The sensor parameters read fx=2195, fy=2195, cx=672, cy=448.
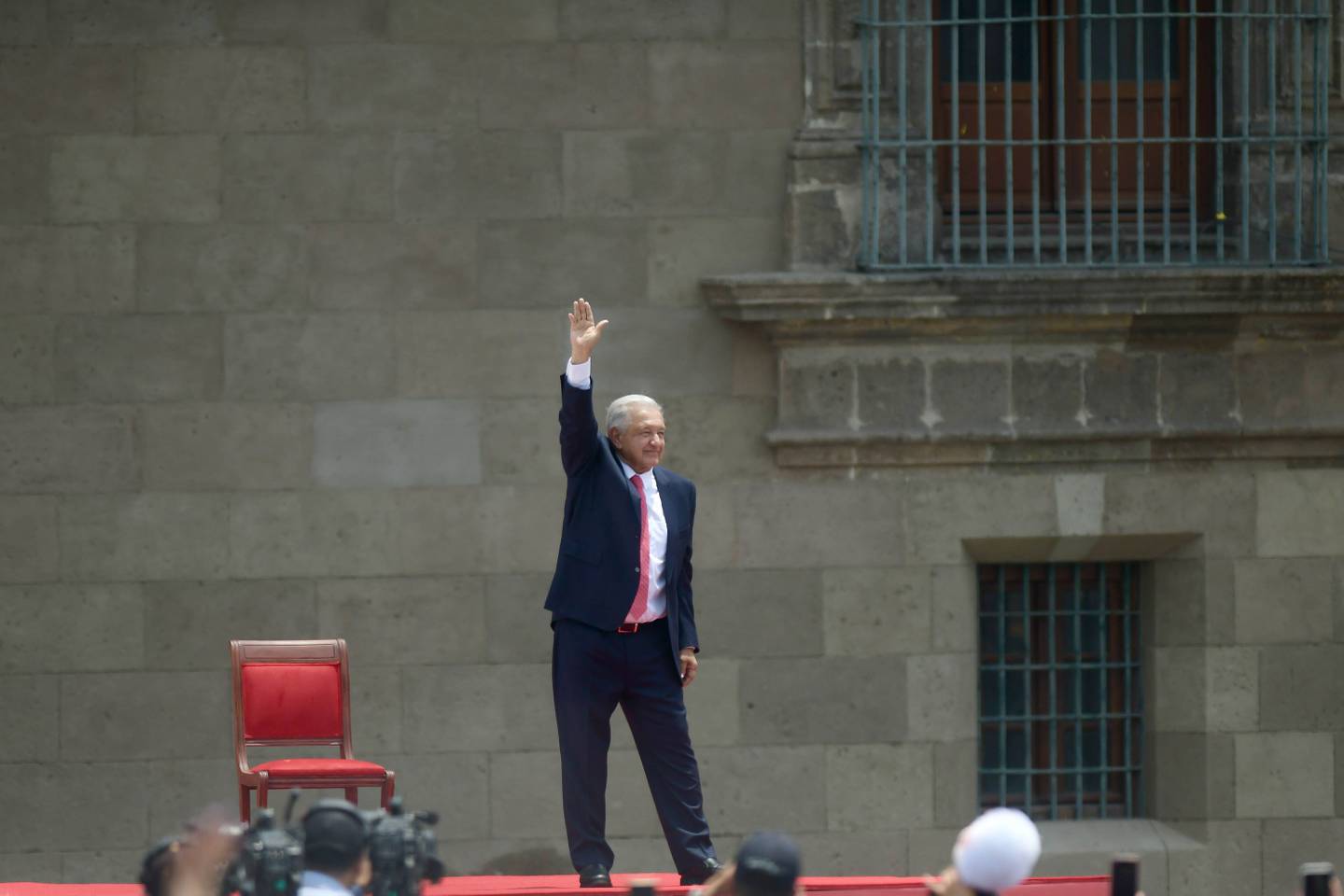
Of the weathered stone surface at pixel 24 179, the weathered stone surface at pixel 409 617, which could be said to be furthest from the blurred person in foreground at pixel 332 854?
the weathered stone surface at pixel 24 179

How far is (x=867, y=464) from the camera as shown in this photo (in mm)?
10078

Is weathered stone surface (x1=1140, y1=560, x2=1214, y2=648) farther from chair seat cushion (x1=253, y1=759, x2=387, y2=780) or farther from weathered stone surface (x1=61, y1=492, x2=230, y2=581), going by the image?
weathered stone surface (x1=61, y1=492, x2=230, y2=581)

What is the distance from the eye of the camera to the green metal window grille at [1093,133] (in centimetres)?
1002

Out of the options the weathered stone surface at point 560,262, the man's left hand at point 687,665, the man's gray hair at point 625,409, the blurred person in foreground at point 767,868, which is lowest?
the blurred person in foreground at point 767,868

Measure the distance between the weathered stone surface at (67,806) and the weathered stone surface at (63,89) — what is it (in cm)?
288

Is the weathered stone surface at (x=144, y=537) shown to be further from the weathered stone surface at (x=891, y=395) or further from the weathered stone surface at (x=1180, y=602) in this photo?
the weathered stone surface at (x=1180, y=602)

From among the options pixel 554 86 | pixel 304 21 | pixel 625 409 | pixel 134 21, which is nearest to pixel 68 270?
pixel 134 21

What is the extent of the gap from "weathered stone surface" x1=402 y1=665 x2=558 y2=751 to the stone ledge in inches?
77.7

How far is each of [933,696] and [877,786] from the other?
485 millimetres

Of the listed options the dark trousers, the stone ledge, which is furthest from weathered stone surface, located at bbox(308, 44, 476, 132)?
the dark trousers

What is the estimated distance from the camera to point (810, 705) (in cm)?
1006

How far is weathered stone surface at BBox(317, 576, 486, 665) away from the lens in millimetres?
9945

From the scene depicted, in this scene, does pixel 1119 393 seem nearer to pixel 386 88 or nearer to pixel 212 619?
pixel 386 88

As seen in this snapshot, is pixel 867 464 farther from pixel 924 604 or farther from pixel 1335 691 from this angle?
pixel 1335 691
